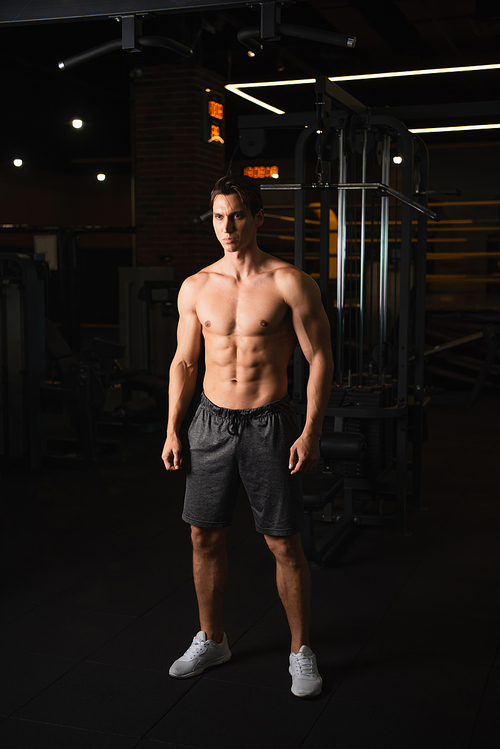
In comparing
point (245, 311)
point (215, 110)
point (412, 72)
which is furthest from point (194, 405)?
point (245, 311)

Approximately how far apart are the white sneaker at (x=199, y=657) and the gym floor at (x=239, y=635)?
0.03 m

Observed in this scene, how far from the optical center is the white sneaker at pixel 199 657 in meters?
2.22

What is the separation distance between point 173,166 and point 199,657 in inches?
212

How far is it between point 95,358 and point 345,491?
2460mm

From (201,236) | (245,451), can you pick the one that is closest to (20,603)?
(245,451)

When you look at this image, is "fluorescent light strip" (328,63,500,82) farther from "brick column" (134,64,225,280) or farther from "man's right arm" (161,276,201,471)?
"man's right arm" (161,276,201,471)

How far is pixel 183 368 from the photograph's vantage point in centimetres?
228

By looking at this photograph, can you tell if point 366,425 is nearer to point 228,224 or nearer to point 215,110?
point 228,224

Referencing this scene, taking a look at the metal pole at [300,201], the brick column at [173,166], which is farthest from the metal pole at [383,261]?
the brick column at [173,166]

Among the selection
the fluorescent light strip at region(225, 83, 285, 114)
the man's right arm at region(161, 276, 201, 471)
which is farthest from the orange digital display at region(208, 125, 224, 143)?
the man's right arm at region(161, 276, 201, 471)

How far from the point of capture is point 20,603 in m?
2.75

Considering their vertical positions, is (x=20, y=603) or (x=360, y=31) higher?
(x=360, y=31)

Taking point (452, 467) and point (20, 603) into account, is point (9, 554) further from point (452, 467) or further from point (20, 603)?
point (452, 467)

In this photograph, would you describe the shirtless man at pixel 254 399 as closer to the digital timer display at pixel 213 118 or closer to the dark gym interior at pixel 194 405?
the dark gym interior at pixel 194 405
